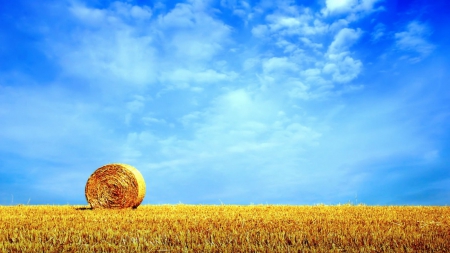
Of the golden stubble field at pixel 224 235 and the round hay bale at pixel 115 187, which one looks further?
the round hay bale at pixel 115 187

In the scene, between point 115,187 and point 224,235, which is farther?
point 115,187

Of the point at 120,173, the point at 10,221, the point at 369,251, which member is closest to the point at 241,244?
the point at 369,251

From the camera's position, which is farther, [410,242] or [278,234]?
[278,234]

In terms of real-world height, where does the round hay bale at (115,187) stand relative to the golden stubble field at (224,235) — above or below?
above

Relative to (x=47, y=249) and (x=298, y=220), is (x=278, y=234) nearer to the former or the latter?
(x=298, y=220)

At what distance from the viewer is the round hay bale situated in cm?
1412

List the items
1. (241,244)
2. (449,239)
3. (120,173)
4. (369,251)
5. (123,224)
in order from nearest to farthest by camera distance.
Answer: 1. (369,251)
2. (241,244)
3. (449,239)
4. (123,224)
5. (120,173)

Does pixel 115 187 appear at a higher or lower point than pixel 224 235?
higher

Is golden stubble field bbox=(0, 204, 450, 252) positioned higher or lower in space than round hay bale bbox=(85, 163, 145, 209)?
lower

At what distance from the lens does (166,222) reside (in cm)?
931

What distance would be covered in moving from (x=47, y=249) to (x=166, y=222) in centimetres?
324

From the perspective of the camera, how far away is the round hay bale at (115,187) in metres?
14.1

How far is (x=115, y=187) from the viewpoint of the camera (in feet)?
46.5

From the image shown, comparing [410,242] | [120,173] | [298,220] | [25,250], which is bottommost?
[25,250]
